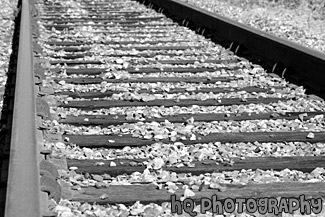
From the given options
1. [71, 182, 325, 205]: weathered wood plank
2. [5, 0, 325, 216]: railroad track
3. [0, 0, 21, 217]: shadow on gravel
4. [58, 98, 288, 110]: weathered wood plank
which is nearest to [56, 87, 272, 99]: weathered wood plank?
[5, 0, 325, 216]: railroad track

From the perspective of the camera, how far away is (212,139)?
12.5ft

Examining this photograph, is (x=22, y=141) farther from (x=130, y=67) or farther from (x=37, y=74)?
(x=130, y=67)

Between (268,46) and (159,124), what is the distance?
2433mm

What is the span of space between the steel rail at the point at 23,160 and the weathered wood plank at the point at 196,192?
322mm

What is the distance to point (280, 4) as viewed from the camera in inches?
530

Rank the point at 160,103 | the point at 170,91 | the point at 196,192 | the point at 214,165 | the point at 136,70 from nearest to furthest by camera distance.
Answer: the point at 196,192 < the point at 214,165 < the point at 160,103 < the point at 170,91 < the point at 136,70

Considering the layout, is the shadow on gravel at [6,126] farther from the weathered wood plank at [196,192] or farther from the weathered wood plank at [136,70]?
the weathered wood plank at [136,70]

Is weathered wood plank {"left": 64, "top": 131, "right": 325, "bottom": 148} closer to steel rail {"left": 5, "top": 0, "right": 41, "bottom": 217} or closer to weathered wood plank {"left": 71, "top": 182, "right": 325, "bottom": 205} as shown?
steel rail {"left": 5, "top": 0, "right": 41, "bottom": 217}

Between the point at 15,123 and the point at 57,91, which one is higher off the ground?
the point at 15,123

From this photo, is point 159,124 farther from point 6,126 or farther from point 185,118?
point 6,126

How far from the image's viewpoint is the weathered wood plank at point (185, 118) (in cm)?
416

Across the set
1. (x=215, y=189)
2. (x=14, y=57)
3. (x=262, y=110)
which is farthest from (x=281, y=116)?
(x=14, y=57)

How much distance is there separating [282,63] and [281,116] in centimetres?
158

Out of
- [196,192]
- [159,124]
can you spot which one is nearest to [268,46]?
[159,124]
